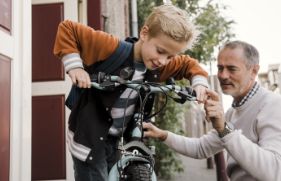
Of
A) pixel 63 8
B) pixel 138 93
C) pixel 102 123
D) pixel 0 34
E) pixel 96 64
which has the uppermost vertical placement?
pixel 63 8

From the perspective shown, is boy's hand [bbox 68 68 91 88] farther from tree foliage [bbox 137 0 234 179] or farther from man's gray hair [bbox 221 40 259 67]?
tree foliage [bbox 137 0 234 179]

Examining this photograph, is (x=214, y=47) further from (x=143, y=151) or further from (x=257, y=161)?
(x=143, y=151)

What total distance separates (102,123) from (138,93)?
0.27m

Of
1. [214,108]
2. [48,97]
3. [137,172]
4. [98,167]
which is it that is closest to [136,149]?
[137,172]

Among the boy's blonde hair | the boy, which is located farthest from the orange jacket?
the boy's blonde hair

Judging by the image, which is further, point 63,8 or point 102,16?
point 102,16

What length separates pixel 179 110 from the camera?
8.26m

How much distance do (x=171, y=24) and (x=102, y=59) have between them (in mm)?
396

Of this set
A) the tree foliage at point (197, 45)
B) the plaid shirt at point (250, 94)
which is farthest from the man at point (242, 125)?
the tree foliage at point (197, 45)

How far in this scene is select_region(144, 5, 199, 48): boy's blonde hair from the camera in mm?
1776

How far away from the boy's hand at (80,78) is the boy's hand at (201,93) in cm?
54

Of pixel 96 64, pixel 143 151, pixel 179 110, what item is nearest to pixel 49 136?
pixel 96 64

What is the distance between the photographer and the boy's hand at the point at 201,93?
6.06 ft

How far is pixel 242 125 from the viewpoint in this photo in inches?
94.4
